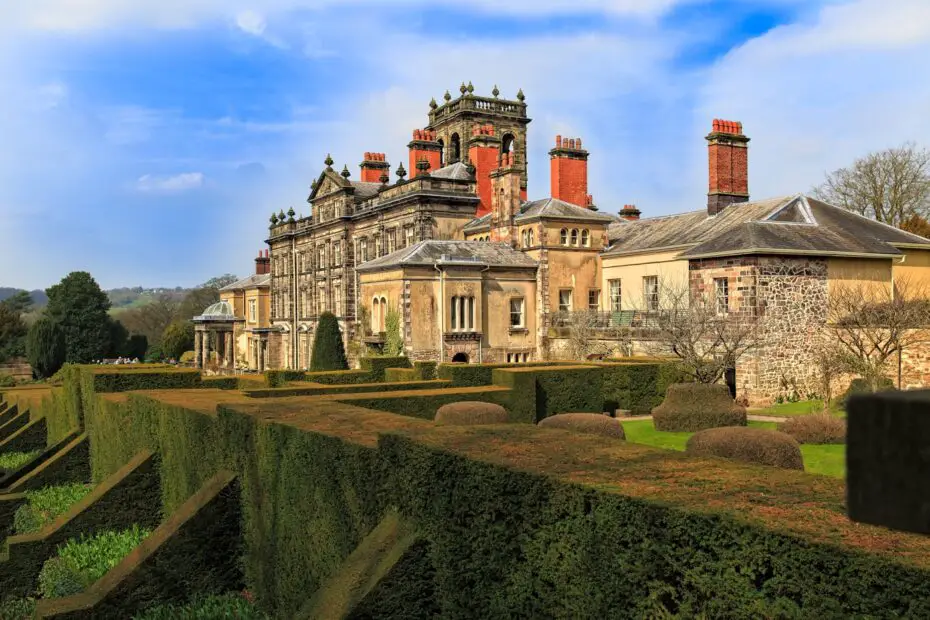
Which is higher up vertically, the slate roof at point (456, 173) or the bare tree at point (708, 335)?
the slate roof at point (456, 173)

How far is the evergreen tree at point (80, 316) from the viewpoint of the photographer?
7862cm

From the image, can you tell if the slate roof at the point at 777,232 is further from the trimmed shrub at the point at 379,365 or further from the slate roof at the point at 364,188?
the slate roof at the point at 364,188

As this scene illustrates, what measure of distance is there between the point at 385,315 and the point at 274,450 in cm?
2723

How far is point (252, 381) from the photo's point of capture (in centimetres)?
2931

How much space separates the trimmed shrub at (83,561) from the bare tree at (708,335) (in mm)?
18077

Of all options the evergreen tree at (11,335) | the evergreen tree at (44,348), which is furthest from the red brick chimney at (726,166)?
the evergreen tree at (11,335)

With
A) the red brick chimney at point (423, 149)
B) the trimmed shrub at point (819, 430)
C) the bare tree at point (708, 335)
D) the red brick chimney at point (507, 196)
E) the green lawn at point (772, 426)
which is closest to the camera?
the green lawn at point (772, 426)

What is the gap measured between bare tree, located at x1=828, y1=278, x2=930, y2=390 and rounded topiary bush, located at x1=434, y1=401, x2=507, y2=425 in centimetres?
1118

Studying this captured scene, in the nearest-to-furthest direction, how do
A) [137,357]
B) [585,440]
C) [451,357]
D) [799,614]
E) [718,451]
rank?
[799,614], [585,440], [718,451], [451,357], [137,357]

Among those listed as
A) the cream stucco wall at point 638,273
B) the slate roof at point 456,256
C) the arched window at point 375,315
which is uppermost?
the slate roof at point 456,256

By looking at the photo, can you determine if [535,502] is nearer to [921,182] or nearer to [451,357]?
[451,357]

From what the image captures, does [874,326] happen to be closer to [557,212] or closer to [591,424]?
[591,424]

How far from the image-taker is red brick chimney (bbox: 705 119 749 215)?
122 ft

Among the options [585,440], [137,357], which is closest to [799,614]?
[585,440]
